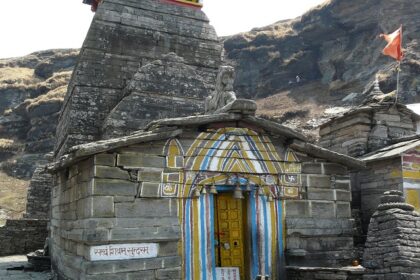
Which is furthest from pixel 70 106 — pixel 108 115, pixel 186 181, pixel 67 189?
pixel 186 181

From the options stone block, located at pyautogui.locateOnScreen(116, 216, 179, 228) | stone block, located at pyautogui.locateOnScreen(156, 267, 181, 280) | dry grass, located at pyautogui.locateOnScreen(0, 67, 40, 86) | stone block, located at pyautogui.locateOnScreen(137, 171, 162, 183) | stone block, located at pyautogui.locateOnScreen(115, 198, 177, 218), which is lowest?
stone block, located at pyautogui.locateOnScreen(156, 267, 181, 280)

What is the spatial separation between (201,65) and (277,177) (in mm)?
7159

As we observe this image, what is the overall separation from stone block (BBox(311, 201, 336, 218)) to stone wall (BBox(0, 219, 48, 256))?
1231 cm

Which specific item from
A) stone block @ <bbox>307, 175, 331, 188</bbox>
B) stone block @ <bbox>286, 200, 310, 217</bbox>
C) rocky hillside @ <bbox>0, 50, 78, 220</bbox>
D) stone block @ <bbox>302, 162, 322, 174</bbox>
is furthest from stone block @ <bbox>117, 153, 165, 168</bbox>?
rocky hillside @ <bbox>0, 50, 78, 220</bbox>

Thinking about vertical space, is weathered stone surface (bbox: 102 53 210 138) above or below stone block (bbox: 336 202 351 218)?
above

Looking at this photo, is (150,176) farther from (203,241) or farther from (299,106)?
(299,106)

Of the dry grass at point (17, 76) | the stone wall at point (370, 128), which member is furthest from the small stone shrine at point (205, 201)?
the dry grass at point (17, 76)

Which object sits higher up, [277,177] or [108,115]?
[108,115]

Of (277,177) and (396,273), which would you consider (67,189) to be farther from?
(396,273)

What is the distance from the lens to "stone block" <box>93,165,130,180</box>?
8086 millimetres

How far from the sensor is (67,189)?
10.2m

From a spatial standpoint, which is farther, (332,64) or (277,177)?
(332,64)

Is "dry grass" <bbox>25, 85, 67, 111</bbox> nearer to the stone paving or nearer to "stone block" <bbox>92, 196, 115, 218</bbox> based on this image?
the stone paving

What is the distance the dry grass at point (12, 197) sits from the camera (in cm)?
2934
